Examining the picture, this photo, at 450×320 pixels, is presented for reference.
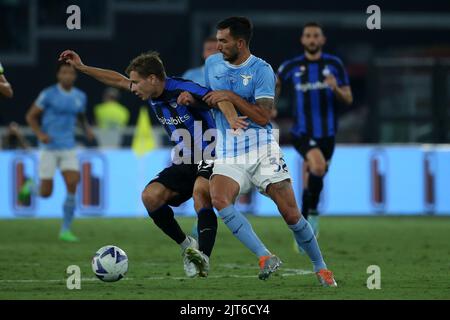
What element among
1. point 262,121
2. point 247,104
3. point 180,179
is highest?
point 247,104

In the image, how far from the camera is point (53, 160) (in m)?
16.2

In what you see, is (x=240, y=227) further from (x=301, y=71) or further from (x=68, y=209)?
(x=68, y=209)

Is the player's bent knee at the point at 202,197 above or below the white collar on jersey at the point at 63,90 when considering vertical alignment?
below

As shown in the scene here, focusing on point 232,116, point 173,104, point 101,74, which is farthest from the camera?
point 101,74

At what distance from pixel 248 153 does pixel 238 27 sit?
39.9 inches

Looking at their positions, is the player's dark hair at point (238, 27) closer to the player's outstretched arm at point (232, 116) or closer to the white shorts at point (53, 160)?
the player's outstretched arm at point (232, 116)

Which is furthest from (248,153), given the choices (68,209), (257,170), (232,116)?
(68,209)

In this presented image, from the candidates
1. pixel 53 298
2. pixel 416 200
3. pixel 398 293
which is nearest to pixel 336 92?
pixel 398 293

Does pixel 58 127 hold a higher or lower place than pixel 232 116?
higher

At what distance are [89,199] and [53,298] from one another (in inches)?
450

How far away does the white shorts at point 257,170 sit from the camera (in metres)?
9.66

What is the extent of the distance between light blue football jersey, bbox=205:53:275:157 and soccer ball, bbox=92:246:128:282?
1193 mm

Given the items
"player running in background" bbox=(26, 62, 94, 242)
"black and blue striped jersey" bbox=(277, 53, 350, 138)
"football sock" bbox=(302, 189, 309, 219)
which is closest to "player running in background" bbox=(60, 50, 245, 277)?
"football sock" bbox=(302, 189, 309, 219)

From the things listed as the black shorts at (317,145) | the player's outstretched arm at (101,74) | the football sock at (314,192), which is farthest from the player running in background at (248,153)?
the black shorts at (317,145)
